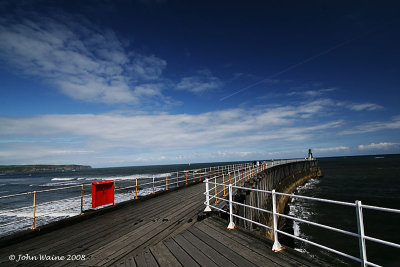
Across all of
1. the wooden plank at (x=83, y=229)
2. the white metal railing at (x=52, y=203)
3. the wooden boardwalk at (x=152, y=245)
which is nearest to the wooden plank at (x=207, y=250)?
the wooden boardwalk at (x=152, y=245)

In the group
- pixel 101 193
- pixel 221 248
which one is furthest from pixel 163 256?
pixel 101 193

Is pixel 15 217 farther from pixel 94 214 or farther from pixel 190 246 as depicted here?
pixel 190 246

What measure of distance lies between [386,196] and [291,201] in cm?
1068

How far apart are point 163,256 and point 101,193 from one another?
15.9ft

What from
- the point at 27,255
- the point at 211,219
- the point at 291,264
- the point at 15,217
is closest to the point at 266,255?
the point at 291,264

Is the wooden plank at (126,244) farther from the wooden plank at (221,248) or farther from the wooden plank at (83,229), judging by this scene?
the wooden plank at (221,248)

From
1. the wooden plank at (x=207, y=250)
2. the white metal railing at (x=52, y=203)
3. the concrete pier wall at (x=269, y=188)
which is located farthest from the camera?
the concrete pier wall at (x=269, y=188)

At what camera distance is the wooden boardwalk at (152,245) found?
3.58m

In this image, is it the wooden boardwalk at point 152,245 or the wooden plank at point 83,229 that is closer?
the wooden boardwalk at point 152,245

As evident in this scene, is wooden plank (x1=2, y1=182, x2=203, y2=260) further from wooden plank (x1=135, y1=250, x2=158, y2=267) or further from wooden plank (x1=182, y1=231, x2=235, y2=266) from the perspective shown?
wooden plank (x1=182, y1=231, x2=235, y2=266)

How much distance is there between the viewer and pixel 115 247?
4352mm

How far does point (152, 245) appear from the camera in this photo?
4.34 meters

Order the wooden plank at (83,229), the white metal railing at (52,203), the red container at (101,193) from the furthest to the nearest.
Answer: the red container at (101,193), the white metal railing at (52,203), the wooden plank at (83,229)

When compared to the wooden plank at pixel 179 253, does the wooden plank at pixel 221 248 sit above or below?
above
